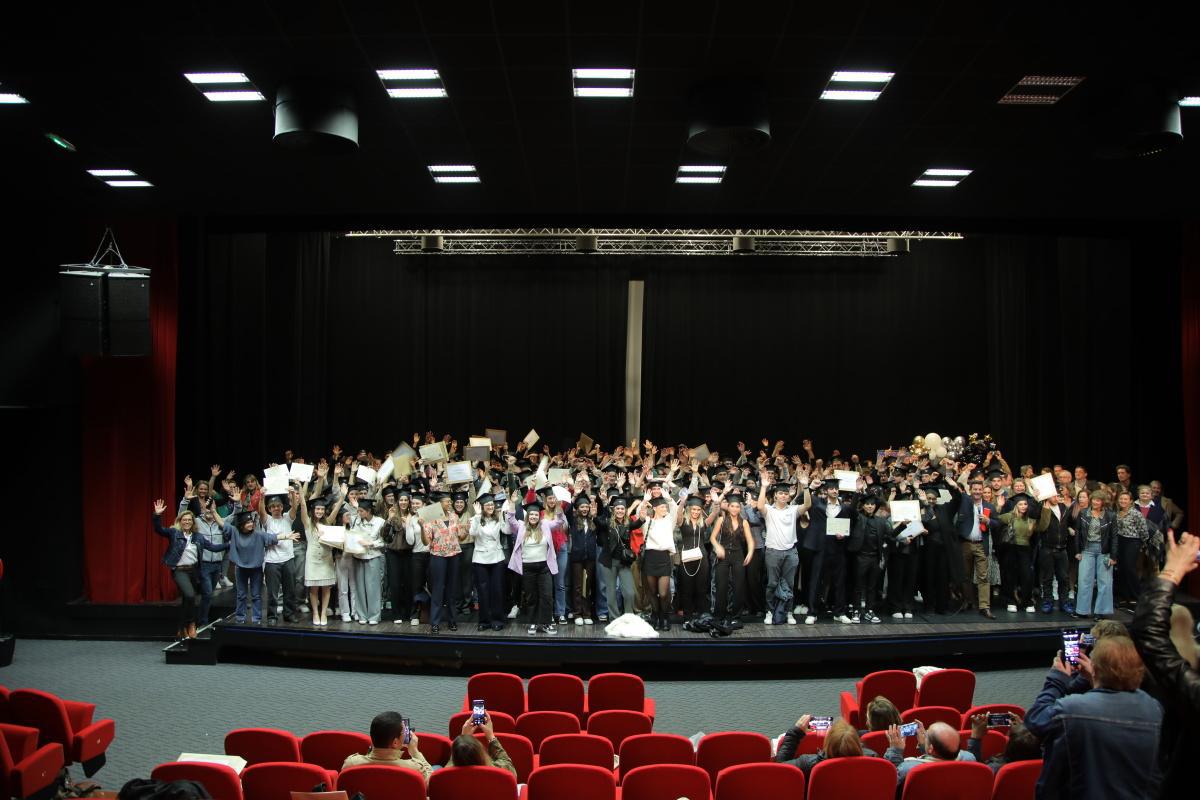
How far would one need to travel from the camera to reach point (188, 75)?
7.17 meters

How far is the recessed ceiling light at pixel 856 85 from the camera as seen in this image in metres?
7.10

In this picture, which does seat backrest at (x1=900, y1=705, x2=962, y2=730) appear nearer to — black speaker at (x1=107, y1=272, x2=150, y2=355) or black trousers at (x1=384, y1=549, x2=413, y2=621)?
black trousers at (x1=384, y1=549, x2=413, y2=621)

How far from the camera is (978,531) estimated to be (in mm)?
11422

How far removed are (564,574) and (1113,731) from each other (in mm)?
8330

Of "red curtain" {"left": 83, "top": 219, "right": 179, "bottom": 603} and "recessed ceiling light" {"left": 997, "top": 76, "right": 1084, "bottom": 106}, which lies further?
"red curtain" {"left": 83, "top": 219, "right": 179, "bottom": 603}

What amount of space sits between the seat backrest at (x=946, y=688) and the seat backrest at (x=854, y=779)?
2.78 metres

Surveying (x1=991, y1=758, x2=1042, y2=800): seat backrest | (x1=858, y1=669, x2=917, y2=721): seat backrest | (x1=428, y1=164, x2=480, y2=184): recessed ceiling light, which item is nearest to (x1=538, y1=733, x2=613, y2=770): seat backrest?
(x1=991, y1=758, x2=1042, y2=800): seat backrest

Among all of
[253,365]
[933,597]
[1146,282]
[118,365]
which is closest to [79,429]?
[118,365]

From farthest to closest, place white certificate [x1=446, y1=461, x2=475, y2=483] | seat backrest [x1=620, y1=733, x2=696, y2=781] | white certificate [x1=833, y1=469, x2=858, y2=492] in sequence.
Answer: white certificate [x1=446, y1=461, x2=475, y2=483] < white certificate [x1=833, y1=469, x2=858, y2=492] < seat backrest [x1=620, y1=733, x2=696, y2=781]

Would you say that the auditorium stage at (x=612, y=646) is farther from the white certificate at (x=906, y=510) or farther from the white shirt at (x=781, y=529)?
the white certificate at (x=906, y=510)

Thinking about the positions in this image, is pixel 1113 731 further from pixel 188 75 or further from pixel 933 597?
pixel 933 597

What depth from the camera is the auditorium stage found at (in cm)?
1045

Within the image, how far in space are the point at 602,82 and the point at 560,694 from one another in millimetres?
5333

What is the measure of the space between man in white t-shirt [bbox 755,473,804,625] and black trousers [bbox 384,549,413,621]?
15.4ft
